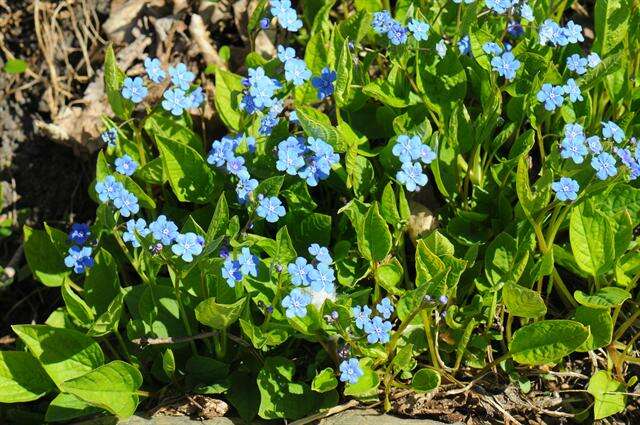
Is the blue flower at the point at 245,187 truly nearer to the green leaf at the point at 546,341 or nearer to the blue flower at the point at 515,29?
the green leaf at the point at 546,341

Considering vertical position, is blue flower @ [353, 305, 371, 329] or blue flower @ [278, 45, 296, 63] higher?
blue flower @ [278, 45, 296, 63]

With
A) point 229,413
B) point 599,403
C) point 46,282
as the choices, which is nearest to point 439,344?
point 599,403

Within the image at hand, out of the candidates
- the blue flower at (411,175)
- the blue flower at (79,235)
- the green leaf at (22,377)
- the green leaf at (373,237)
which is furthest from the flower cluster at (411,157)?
the green leaf at (22,377)

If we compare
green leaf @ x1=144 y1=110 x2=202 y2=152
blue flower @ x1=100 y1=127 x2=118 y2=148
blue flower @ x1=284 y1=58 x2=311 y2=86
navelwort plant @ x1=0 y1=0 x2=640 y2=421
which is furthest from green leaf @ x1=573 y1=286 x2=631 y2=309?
blue flower @ x1=100 y1=127 x2=118 y2=148

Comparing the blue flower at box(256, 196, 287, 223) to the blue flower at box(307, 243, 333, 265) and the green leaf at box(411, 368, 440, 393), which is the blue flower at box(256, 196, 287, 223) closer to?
the blue flower at box(307, 243, 333, 265)

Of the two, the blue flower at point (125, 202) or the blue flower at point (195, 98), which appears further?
the blue flower at point (195, 98)

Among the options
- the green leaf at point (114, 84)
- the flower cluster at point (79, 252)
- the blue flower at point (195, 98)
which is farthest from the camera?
the blue flower at point (195, 98)
